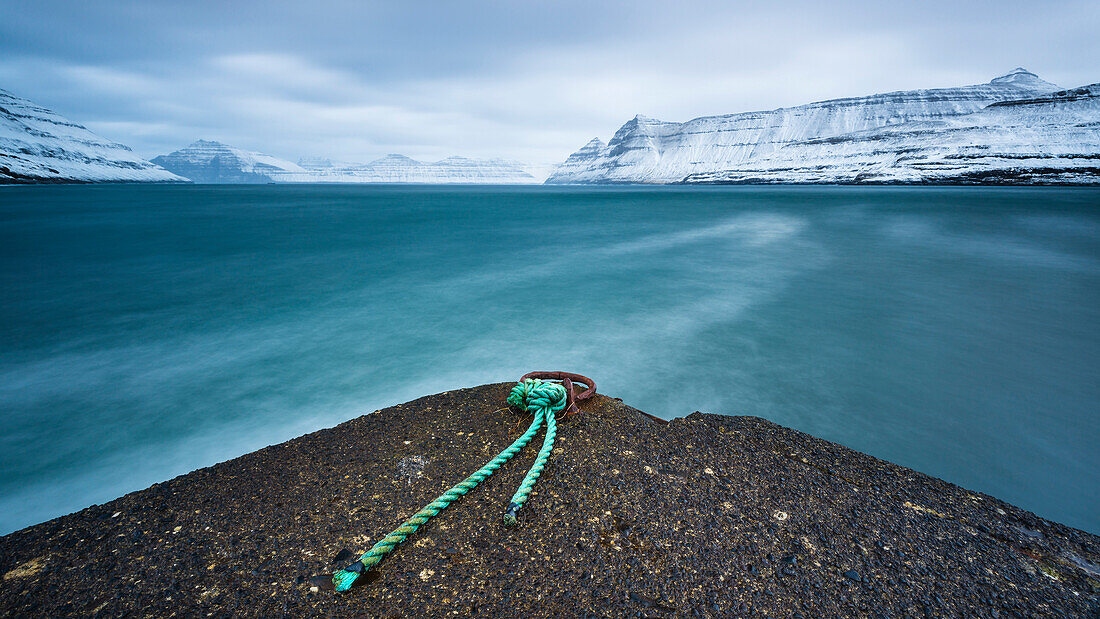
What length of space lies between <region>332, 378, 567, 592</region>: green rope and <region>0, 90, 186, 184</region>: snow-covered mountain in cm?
12823

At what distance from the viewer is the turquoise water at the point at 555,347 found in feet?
14.7

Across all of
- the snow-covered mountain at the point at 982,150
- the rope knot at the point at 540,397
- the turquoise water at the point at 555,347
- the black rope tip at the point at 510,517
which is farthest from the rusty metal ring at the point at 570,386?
the snow-covered mountain at the point at 982,150

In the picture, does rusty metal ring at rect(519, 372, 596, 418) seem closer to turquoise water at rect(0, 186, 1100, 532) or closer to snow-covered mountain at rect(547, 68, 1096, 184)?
turquoise water at rect(0, 186, 1100, 532)

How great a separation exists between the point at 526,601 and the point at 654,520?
29.8 inches

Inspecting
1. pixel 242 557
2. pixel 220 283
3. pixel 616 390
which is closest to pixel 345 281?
pixel 220 283

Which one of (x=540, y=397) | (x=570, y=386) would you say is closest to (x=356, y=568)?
(x=540, y=397)

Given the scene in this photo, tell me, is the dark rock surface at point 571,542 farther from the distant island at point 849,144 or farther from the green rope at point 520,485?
the distant island at point 849,144

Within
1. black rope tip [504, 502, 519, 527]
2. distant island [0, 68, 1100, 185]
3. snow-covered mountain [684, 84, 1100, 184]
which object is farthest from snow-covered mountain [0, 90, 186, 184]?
snow-covered mountain [684, 84, 1100, 184]

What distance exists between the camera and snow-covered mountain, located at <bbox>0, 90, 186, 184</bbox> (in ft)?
306

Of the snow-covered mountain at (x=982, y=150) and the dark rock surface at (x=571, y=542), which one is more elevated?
the snow-covered mountain at (x=982, y=150)

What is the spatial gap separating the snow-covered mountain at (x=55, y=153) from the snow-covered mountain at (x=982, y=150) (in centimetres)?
15960

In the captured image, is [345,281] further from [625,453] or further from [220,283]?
[625,453]

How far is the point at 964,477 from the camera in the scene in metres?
4.01

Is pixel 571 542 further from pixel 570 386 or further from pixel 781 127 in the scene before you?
pixel 781 127
